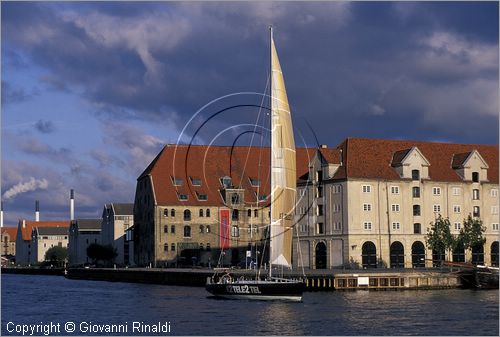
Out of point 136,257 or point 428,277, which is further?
point 136,257

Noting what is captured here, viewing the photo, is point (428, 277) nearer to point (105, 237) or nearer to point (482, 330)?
point (482, 330)

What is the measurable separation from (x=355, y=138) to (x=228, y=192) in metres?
30.2

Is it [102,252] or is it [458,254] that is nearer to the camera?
[458,254]

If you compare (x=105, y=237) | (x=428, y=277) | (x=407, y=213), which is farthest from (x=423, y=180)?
(x=105, y=237)

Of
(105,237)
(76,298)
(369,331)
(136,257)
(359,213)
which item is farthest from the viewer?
(105,237)

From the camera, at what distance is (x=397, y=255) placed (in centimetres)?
11444

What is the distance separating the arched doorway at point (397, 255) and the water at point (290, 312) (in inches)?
985

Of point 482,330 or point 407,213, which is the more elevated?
point 407,213

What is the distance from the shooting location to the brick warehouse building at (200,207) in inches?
5605

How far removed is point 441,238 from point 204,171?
4586 centimetres

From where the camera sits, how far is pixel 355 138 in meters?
119

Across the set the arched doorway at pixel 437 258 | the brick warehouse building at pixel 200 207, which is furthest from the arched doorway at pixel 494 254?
the brick warehouse building at pixel 200 207

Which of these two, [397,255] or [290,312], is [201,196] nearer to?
[397,255]

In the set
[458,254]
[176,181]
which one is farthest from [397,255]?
[176,181]
